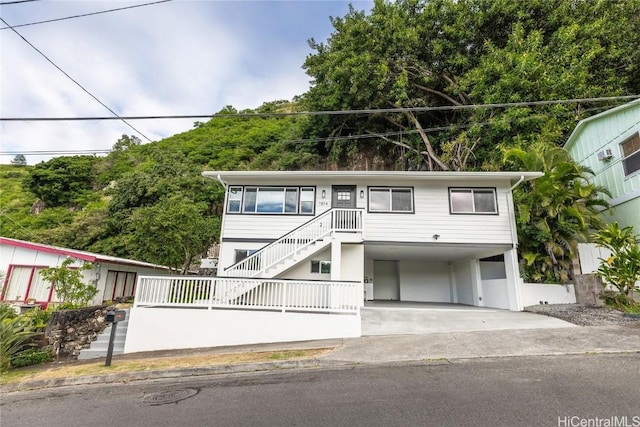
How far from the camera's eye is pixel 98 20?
275 inches

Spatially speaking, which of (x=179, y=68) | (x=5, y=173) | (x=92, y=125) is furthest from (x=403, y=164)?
(x=5, y=173)

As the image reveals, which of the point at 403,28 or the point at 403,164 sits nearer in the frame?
the point at 403,28

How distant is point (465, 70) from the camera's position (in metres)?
18.7

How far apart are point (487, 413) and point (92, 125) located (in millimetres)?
9946

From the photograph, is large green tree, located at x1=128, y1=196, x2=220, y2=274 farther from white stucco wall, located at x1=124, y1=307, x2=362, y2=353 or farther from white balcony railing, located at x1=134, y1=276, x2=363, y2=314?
white stucco wall, located at x1=124, y1=307, x2=362, y2=353

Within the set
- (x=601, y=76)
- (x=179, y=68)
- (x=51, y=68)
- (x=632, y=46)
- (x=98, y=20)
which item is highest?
(x=632, y=46)

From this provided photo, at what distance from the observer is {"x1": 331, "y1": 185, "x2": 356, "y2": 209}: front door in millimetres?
12195

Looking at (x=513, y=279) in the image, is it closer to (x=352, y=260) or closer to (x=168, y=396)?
(x=352, y=260)

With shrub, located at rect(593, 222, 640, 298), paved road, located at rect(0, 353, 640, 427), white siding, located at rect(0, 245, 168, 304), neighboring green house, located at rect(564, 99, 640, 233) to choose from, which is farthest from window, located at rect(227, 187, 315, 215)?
neighboring green house, located at rect(564, 99, 640, 233)

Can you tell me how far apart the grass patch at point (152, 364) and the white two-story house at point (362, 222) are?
3.46 metres

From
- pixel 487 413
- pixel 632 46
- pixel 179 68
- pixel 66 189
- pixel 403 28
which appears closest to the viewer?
pixel 487 413

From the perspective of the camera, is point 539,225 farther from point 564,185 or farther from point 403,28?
point 403,28

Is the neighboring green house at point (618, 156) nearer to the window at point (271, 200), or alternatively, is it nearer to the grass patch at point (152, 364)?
the window at point (271, 200)

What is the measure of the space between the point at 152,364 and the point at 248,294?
2789mm
